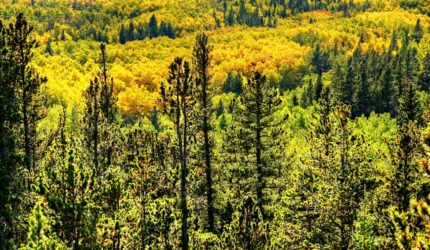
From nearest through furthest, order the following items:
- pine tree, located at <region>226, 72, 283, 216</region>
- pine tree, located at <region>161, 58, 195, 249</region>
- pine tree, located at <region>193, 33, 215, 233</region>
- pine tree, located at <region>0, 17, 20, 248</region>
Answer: pine tree, located at <region>0, 17, 20, 248</region> → pine tree, located at <region>161, 58, 195, 249</region> → pine tree, located at <region>193, 33, 215, 233</region> → pine tree, located at <region>226, 72, 283, 216</region>

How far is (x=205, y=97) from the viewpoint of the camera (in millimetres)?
30438

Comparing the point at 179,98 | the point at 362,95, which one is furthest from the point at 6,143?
the point at 362,95

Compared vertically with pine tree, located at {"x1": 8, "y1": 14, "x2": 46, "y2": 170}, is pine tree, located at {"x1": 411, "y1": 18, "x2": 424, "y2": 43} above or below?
below

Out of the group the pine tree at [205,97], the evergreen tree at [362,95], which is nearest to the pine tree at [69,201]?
the pine tree at [205,97]

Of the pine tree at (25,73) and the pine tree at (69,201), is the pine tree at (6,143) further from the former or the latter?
the pine tree at (69,201)

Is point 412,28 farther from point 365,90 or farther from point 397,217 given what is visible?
point 397,217

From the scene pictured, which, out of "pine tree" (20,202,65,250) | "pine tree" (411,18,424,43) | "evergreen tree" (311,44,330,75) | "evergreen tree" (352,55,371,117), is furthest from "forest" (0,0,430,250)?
"pine tree" (411,18,424,43)

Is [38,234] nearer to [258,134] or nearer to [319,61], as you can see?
[258,134]

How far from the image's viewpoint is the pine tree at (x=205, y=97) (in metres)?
29.7

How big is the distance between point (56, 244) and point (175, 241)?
22.2 feet

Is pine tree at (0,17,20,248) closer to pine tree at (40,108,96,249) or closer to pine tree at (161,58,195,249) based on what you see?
pine tree at (40,108,96,249)

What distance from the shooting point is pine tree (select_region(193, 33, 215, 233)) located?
29734 mm

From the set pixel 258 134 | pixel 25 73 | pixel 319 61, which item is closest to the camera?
pixel 25 73

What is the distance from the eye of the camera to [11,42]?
20.8 meters
